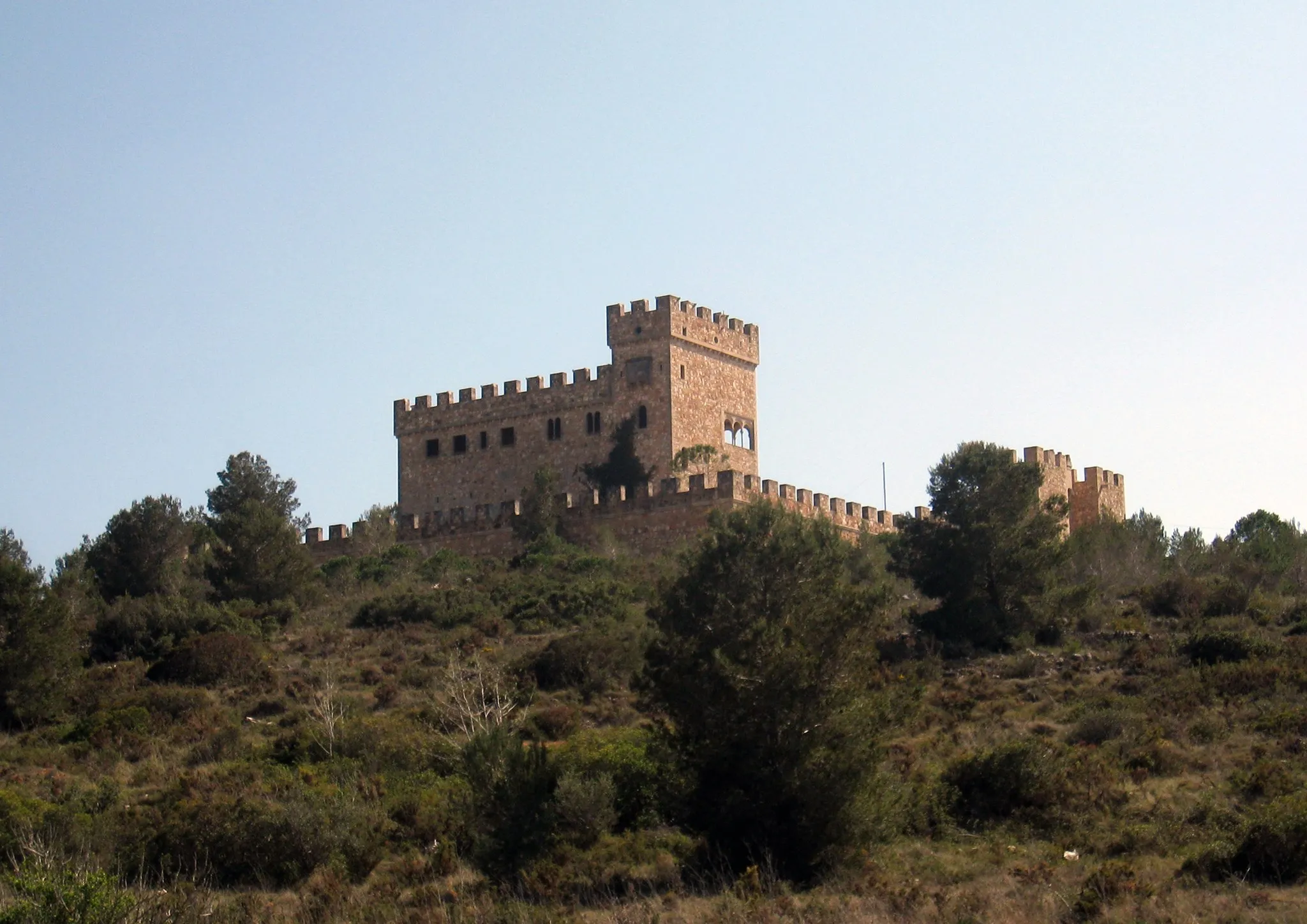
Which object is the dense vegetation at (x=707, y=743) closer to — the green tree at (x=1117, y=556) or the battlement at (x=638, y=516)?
the green tree at (x=1117, y=556)

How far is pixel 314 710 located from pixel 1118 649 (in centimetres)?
1325

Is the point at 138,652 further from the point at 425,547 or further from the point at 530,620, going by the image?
the point at 425,547

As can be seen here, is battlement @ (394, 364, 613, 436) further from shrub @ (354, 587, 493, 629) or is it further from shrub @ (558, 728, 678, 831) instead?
shrub @ (558, 728, 678, 831)

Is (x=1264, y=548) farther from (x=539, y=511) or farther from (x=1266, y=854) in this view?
(x=1266, y=854)

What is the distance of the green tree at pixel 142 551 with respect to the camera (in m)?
42.6

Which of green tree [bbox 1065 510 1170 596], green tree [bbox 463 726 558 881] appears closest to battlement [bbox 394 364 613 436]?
green tree [bbox 1065 510 1170 596]

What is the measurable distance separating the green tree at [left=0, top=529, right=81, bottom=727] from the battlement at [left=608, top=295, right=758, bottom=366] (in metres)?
17.4

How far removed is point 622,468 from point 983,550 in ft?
44.1

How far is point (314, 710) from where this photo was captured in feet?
98.2

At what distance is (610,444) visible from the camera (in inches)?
1809

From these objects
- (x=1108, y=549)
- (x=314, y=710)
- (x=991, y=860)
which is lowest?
(x=991, y=860)

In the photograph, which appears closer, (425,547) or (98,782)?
(98,782)

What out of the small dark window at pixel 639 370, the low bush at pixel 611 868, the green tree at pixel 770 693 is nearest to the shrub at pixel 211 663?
the low bush at pixel 611 868

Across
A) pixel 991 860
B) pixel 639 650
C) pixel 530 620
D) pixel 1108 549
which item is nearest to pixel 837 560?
pixel 991 860
